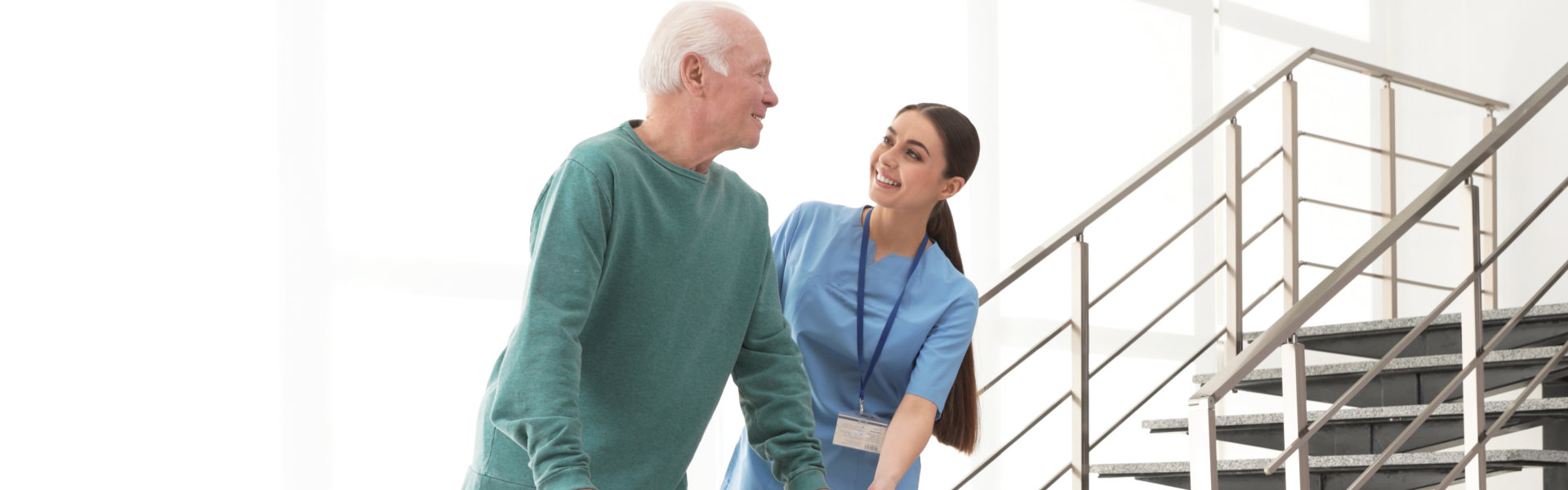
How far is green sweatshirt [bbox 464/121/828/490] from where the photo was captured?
1.13 m

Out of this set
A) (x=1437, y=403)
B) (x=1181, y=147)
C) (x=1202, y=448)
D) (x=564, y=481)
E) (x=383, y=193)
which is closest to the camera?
(x=564, y=481)

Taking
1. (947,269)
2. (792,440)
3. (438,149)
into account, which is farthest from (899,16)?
(792,440)

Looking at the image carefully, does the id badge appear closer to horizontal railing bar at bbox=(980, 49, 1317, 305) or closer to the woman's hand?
the woman's hand

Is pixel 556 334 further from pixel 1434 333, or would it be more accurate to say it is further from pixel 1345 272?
pixel 1434 333

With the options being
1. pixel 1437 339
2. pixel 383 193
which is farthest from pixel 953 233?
pixel 1437 339

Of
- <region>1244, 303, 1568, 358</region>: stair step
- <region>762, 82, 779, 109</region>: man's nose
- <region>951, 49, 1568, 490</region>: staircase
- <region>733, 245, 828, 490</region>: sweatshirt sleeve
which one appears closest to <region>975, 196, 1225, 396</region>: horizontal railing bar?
<region>951, 49, 1568, 490</region>: staircase

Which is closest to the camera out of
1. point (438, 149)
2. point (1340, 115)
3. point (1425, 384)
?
point (1425, 384)

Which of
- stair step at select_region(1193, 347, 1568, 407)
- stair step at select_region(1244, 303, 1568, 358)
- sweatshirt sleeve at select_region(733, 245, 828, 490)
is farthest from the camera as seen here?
stair step at select_region(1244, 303, 1568, 358)

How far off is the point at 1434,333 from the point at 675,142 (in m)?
2.40

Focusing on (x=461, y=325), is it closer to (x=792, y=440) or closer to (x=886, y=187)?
(x=886, y=187)

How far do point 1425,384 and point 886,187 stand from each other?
1559mm

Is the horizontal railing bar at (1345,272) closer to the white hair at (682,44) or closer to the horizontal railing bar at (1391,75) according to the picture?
the horizontal railing bar at (1391,75)

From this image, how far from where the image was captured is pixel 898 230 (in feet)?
6.61

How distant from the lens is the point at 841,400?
1.94 metres
